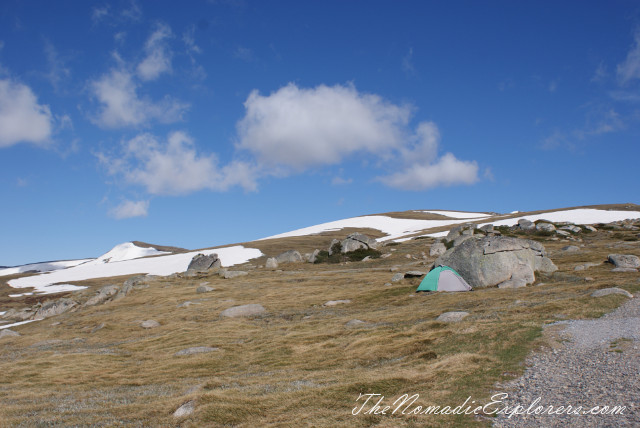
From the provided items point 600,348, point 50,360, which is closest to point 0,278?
point 50,360

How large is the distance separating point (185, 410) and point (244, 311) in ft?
93.4

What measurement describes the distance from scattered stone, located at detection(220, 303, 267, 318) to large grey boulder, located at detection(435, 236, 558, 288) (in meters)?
22.0

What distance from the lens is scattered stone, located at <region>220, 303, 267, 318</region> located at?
138ft

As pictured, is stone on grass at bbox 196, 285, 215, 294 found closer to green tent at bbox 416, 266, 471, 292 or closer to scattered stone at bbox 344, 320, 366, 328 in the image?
green tent at bbox 416, 266, 471, 292

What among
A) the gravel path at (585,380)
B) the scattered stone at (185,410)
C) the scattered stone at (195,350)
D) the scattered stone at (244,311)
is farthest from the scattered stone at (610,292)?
the scattered stone at (244,311)

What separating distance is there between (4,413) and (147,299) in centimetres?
4363

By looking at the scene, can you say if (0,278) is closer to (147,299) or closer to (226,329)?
(147,299)

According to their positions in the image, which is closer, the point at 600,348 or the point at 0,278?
the point at 600,348

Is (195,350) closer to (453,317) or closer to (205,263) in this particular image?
(453,317)

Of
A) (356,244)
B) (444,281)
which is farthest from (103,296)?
(444,281)

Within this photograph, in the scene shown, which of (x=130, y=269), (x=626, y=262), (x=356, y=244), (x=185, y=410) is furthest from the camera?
(x=130, y=269)

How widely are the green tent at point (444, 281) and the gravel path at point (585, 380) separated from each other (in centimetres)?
2283

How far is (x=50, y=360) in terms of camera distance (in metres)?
29.0

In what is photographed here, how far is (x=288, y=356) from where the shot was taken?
24469mm
